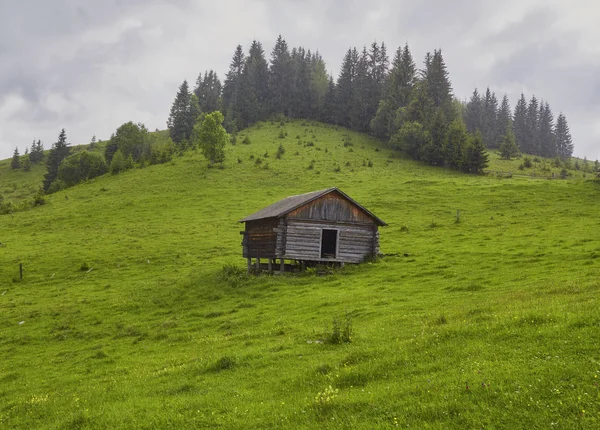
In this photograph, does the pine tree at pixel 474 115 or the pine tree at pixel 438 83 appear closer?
the pine tree at pixel 438 83

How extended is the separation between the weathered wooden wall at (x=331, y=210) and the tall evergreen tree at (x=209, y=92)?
102m

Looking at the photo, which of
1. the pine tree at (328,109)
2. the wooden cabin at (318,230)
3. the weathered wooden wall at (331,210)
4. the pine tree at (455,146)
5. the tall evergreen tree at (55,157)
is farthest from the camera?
the pine tree at (328,109)

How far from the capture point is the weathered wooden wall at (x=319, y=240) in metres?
35.6

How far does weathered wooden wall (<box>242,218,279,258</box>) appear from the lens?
36.2 m

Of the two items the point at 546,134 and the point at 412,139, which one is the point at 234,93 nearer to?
the point at 412,139

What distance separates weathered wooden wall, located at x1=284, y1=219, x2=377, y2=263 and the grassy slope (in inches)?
112

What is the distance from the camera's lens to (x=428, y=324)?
15.2 meters

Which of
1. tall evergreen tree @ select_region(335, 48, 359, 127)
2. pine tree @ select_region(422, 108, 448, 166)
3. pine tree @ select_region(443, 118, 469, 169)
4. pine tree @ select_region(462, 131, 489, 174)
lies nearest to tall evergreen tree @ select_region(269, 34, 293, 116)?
tall evergreen tree @ select_region(335, 48, 359, 127)

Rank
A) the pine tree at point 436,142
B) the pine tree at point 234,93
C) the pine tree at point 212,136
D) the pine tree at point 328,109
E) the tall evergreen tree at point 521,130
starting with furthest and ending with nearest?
the tall evergreen tree at point 521,130, the pine tree at point 328,109, the pine tree at point 234,93, the pine tree at point 436,142, the pine tree at point 212,136

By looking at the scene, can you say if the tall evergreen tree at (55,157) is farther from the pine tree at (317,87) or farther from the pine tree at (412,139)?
the pine tree at (412,139)

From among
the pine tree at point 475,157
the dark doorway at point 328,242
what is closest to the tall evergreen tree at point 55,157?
the dark doorway at point 328,242

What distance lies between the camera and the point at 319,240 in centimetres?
3631

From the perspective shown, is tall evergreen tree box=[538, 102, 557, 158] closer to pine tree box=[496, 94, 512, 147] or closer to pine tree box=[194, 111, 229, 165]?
pine tree box=[496, 94, 512, 147]

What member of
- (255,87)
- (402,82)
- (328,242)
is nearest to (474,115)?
(402,82)
